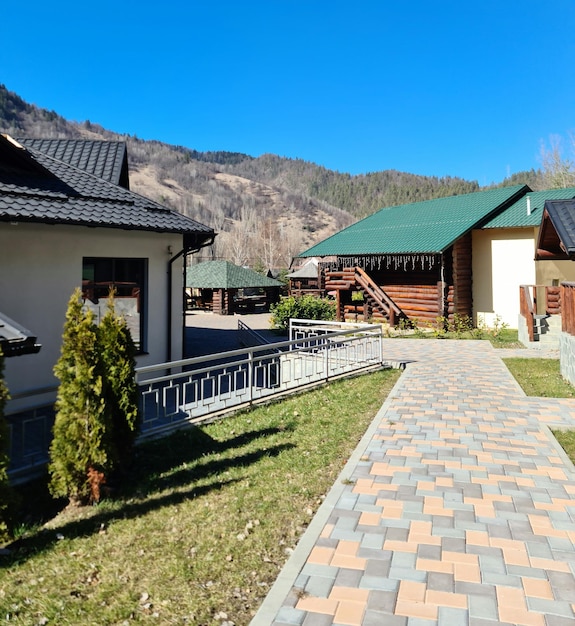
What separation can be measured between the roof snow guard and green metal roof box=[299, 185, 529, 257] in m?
17.0

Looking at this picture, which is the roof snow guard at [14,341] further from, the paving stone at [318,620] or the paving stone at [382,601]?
the paving stone at [382,601]

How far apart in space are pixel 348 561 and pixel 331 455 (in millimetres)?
2271

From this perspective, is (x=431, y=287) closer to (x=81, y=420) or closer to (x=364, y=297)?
(x=364, y=297)

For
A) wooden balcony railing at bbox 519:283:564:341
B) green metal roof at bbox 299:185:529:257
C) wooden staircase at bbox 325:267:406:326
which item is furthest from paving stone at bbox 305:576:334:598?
wooden staircase at bbox 325:267:406:326

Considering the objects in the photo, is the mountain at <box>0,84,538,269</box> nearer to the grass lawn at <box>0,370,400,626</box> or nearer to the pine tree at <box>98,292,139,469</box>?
the grass lawn at <box>0,370,400,626</box>

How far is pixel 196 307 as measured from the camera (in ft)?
122

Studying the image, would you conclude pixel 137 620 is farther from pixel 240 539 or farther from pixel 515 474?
pixel 515 474

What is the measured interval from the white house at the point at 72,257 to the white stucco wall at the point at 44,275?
2 cm

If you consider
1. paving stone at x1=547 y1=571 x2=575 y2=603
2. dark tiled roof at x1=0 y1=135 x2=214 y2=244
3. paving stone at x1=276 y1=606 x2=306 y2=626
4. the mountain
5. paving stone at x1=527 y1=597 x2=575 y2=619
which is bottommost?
paving stone at x1=276 y1=606 x2=306 y2=626

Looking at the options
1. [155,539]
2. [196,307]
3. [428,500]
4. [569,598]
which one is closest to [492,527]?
[428,500]

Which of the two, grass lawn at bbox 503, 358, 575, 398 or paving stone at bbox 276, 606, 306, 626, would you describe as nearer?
paving stone at bbox 276, 606, 306, 626

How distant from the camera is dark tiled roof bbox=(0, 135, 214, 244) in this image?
764 centimetres

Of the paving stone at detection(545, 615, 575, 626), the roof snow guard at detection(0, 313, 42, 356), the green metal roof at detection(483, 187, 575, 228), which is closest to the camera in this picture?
the paving stone at detection(545, 615, 575, 626)

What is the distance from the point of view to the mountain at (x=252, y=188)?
92188mm
